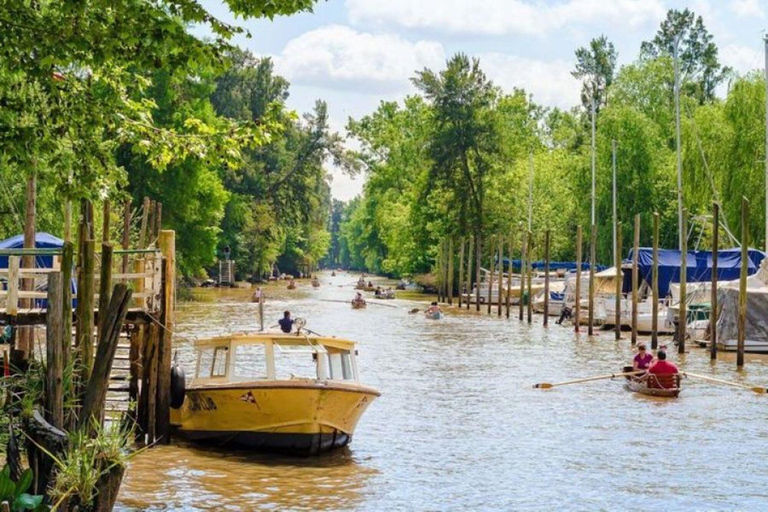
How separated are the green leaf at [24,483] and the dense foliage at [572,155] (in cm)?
5014

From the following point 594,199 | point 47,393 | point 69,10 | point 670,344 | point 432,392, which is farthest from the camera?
point 594,199

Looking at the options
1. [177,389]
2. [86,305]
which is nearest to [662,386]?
[177,389]

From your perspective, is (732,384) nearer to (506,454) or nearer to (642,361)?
(642,361)

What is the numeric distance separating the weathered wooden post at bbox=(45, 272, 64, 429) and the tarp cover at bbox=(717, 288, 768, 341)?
34056 millimetres

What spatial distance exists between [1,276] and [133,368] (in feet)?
9.68

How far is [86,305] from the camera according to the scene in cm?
1759

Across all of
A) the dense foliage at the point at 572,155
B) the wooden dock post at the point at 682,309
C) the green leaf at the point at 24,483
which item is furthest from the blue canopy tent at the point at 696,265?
the green leaf at the point at 24,483

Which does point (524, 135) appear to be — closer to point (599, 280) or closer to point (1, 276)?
point (599, 280)

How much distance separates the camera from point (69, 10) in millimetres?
14555

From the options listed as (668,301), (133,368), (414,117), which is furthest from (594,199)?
(133,368)

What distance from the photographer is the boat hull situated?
71.5 feet

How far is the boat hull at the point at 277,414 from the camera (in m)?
21.8

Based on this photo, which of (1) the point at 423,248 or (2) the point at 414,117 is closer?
(1) the point at 423,248

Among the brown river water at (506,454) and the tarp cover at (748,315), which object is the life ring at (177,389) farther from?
the tarp cover at (748,315)
